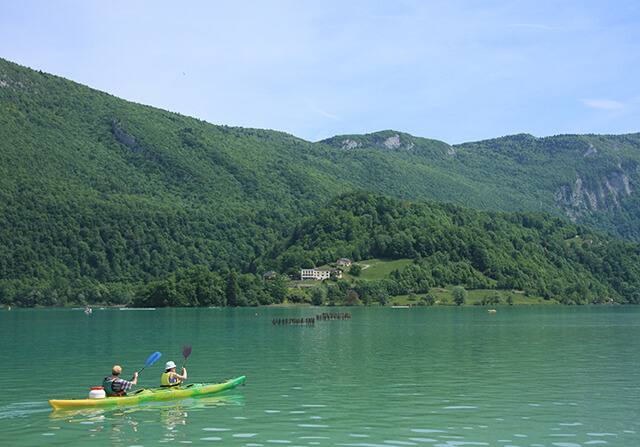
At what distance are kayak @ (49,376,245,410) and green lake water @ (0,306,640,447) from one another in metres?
0.47

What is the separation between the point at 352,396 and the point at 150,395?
10844 millimetres

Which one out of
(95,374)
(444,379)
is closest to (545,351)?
(444,379)

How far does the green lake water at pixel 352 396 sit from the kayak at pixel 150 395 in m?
0.47

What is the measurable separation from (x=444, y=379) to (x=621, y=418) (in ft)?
45.1

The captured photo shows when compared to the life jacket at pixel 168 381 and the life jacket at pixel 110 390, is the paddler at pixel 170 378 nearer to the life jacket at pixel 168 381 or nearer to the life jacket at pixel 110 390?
the life jacket at pixel 168 381

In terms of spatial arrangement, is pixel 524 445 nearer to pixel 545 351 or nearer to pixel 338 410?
pixel 338 410

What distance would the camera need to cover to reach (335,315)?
134 meters

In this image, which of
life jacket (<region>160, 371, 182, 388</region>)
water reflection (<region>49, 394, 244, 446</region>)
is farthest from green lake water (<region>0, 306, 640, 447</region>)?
life jacket (<region>160, 371, 182, 388</region>)

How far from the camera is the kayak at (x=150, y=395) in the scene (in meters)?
31.9

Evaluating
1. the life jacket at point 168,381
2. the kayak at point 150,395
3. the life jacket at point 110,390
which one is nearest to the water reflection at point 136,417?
the kayak at point 150,395

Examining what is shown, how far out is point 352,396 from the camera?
3516 cm

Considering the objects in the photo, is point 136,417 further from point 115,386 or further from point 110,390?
point 110,390

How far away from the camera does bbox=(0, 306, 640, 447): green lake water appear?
86.6ft

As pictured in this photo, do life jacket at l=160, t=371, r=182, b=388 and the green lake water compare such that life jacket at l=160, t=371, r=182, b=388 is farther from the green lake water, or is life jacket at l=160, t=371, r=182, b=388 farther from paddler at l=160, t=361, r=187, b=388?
the green lake water
